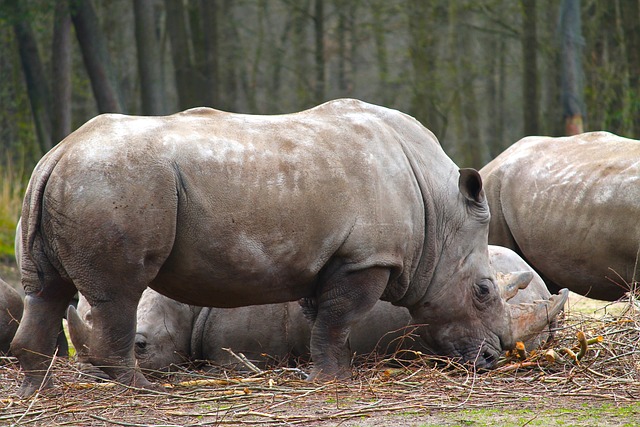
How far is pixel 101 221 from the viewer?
17.8 ft

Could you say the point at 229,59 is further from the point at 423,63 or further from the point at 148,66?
the point at 423,63

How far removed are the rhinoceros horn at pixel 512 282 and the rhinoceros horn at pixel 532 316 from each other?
3.9 inches


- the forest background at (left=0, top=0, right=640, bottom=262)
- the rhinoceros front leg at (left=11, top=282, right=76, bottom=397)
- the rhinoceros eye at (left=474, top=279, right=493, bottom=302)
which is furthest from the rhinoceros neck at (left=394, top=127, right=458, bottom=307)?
the forest background at (left=0, top=0, right=640, bottom=262)

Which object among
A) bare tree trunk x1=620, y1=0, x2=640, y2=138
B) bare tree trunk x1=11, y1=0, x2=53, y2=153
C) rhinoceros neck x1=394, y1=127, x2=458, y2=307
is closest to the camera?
rhinoceros neck x1=394, y1=127, x2=458, y2=307

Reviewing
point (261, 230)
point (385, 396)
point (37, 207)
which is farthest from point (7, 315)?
point (385, 396)

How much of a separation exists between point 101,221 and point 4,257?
9603mm

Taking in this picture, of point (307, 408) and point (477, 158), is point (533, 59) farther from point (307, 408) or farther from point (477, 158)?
point (307, 408)

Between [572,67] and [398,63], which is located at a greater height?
[572,67]

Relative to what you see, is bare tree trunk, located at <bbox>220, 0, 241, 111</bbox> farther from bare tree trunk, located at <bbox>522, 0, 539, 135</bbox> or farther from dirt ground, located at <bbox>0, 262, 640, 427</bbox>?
dirt ground, located at <bbox>0, 262, 640, 427</bbox>

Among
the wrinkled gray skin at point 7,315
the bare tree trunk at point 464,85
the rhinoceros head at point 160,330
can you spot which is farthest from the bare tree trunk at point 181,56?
the rhinoceros head at point 160,330

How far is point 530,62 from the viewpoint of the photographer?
59.3 feet

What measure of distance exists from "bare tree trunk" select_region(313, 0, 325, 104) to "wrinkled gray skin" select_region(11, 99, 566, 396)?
1201 centimetres

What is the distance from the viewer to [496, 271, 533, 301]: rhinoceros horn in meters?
6.93

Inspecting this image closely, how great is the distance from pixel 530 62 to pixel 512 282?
1170 cm
